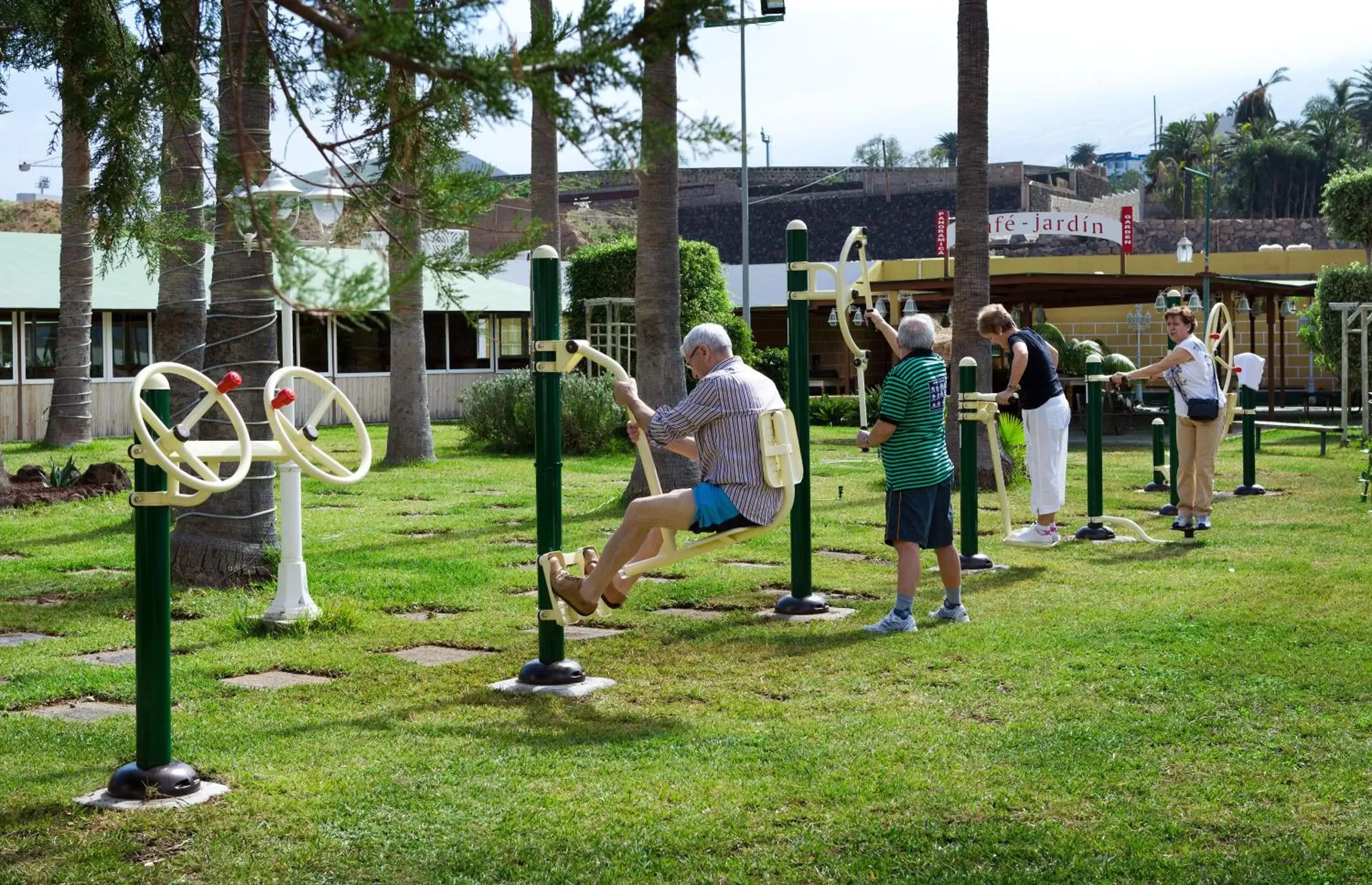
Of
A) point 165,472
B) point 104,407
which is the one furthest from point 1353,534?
point 104,407

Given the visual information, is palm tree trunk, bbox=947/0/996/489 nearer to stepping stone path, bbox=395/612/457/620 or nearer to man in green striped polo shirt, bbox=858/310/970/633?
man in green striped polo shirt, bbox=858/310/970/633

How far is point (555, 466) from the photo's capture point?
673cm

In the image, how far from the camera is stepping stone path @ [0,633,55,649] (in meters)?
7.72

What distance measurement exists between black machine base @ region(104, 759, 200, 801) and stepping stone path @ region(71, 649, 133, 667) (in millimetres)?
2310

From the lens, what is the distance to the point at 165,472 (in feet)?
16.1

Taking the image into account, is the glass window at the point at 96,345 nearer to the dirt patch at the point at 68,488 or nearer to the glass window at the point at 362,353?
the glass window at the point at 362,353

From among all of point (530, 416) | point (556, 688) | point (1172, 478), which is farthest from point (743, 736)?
point (530, 416)

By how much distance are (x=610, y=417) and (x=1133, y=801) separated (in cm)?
1621

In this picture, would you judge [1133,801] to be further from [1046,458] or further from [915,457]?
[1046,458]

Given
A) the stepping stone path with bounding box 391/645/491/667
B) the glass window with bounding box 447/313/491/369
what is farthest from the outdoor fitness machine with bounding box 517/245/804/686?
the glass window with bounding box 447/313/491/369

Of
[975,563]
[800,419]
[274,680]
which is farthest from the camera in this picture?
[975,563]

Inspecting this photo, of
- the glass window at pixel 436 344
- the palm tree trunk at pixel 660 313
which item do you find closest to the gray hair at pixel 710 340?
the palm tree trunk at pixel 660 313

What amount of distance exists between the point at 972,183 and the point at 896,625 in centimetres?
848

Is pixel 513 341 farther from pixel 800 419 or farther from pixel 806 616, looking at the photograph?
pixel 806 616
